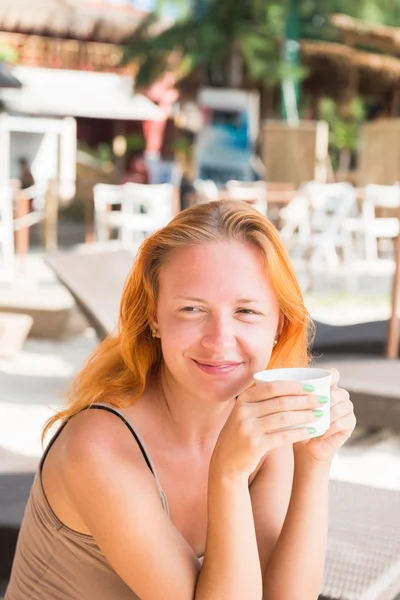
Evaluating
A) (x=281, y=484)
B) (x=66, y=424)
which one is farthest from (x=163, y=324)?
(x=281, y=484)

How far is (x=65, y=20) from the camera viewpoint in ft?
69.9

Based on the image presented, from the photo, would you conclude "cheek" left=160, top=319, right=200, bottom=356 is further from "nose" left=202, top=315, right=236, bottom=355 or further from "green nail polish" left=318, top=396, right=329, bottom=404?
"green nail polish" left=318, top=396, right=329, bottom=404

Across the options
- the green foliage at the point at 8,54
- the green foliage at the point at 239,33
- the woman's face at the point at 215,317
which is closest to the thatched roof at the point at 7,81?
the woman's face at the point at 215,317

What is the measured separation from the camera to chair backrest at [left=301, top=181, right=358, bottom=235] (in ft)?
28.7

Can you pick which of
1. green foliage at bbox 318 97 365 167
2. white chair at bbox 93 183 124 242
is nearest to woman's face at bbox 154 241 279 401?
white chair at bbox 93 183 124 242

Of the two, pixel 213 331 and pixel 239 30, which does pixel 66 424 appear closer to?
pixel 213 331

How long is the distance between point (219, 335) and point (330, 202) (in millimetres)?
8182

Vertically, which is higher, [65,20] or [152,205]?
[65,20]

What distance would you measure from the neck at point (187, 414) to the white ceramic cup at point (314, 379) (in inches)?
10.5

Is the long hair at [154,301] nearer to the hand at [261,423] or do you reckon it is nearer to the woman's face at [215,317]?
the woman's face at [215,317]

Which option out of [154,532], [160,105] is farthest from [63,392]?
[160,105]

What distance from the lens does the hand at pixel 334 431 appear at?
48.4 inches

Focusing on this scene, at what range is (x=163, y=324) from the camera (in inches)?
52.4

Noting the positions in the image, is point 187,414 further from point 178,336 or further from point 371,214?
point 371,214
